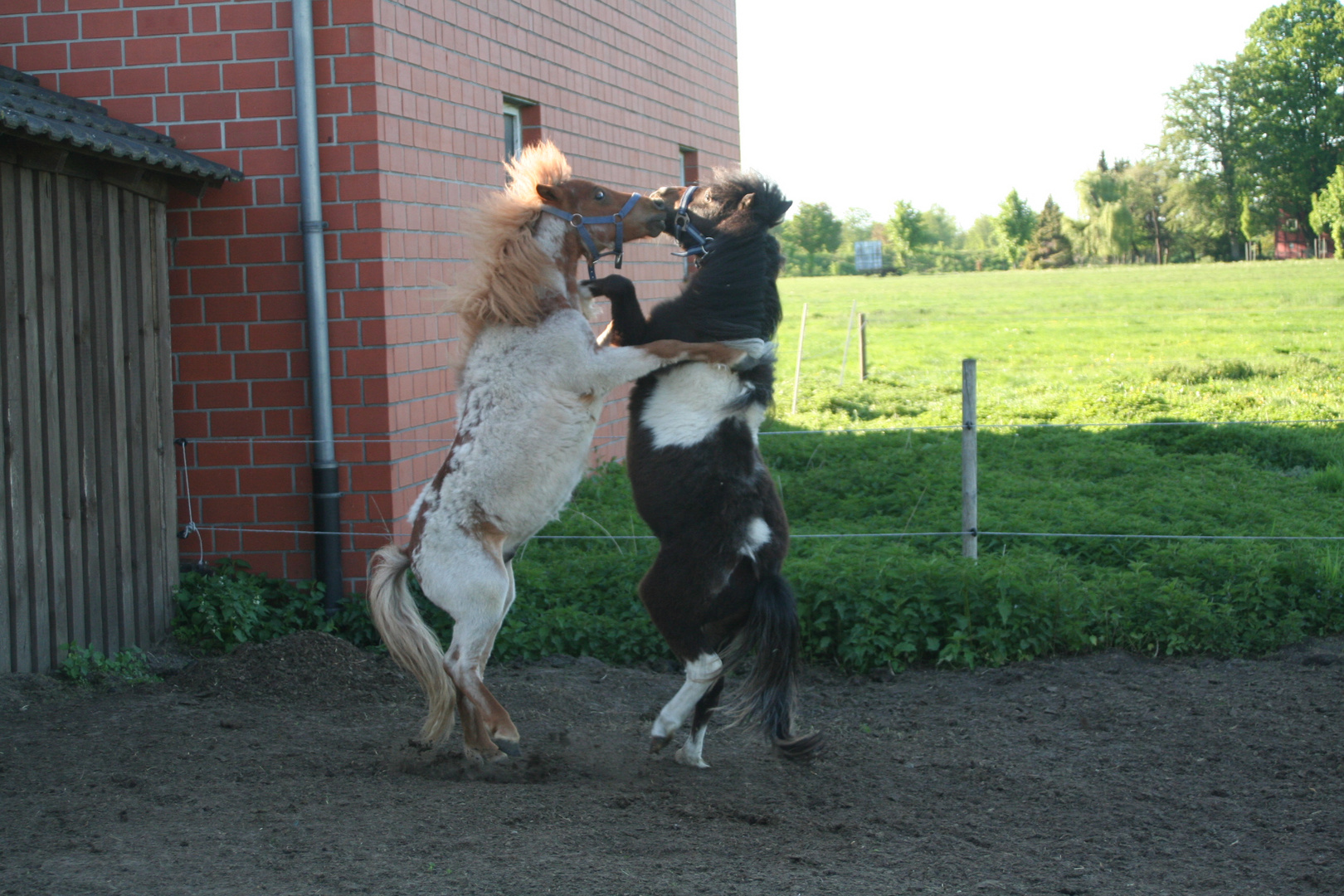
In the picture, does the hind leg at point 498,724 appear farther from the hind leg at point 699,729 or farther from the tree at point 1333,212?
the tree at point 1333,212

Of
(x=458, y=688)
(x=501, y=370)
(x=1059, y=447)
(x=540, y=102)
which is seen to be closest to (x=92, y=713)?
(x=458, y=688)

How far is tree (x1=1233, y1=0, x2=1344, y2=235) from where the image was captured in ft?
232

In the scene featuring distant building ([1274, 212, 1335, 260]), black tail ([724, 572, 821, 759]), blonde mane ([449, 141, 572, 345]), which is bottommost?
black tail ([724, 572, 821, 759])

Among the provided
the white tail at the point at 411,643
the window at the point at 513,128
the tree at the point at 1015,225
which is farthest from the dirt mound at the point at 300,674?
the tree at the point at 1015,225

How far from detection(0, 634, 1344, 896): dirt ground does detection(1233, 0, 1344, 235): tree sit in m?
77.4

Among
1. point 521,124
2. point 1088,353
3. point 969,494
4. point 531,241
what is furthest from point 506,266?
point 1088,353

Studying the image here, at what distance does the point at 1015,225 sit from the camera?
91.8 metres

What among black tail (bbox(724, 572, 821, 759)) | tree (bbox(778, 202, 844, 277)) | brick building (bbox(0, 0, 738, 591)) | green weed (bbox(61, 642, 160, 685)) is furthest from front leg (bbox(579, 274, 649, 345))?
tree (bbox(778, 202, 844, 277))

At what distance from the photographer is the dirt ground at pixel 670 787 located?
10.9 feet

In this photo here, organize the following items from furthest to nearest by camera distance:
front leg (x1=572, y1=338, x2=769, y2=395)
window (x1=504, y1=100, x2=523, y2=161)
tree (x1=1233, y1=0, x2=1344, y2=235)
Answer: tree (x1=1233, y1=0, x2=1344, y2=235) < window (x1=504, y1=100, x2=523, y2=161) < front leg (x1=572, y1=338, x2=769, y2=395)

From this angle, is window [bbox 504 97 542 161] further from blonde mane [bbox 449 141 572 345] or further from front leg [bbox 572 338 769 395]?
front leg [bbox 572 338 769 395]

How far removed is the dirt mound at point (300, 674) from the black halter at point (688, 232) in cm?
282

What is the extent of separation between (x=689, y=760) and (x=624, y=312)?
1.85 m

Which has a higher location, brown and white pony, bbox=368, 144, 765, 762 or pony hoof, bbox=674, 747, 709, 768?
brown and white pony, bbox=368, 144, 765, 762
